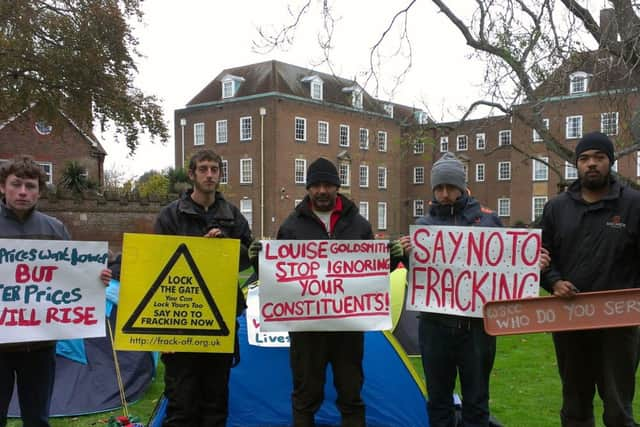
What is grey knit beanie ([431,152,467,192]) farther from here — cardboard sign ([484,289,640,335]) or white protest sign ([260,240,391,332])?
cardboard sign ([484,289,640,335])

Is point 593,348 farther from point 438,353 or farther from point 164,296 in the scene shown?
point 164,296

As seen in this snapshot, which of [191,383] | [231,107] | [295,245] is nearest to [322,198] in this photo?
[295,245]

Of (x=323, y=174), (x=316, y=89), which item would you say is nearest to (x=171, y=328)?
(x=323, y=174)

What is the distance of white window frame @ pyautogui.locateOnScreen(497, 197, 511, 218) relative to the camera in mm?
43031

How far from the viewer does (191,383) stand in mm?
3680

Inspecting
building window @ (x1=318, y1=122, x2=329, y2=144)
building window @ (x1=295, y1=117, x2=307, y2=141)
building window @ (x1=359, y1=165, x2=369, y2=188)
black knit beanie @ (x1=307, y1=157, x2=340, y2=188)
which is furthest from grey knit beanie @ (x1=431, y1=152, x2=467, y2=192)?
building window @ (x1=359, y1=165, x2=369, y2=188)

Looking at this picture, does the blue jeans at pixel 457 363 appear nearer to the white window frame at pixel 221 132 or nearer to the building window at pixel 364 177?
the white window frame at pixel 221 132

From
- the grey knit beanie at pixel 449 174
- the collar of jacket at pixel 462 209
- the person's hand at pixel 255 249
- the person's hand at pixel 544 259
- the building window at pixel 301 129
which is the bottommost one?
the person's hand at pixel 544 259

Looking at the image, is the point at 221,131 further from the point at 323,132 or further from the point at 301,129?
the point at 323,132

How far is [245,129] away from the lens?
3953cm

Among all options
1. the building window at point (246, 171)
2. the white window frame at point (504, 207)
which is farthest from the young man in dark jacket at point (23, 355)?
the white window frame at point (504, 207)

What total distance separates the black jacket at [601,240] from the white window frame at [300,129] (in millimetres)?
35961

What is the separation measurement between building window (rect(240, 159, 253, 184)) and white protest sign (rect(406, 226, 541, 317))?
116 ft

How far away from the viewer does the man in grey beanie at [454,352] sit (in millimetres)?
3678
